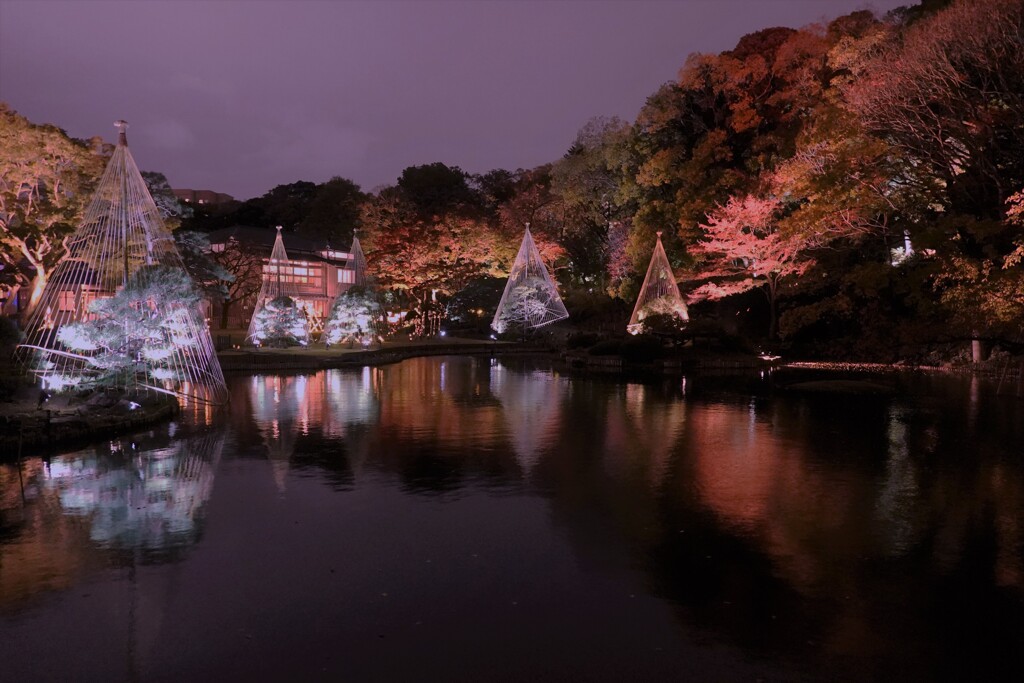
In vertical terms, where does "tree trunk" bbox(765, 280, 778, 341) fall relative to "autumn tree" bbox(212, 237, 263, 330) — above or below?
below

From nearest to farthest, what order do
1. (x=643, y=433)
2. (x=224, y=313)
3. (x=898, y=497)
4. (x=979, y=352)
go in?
(x=898, y=497) < (x=643, y=433) < (x=979, y=352) < (x=224, y=313)

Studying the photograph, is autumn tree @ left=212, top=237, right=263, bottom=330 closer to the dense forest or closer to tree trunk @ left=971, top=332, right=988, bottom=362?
the dense forest

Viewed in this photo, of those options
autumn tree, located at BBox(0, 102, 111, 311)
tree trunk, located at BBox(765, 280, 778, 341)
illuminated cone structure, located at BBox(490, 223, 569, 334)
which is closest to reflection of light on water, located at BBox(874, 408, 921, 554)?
tree trunk, located at BBox(765, 280, 778, 341)

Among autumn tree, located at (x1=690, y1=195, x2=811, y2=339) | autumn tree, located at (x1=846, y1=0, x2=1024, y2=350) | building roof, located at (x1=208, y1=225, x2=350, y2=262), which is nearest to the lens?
autumn tree, located at (x1=846, y1=0, x2=1024, y2=350)

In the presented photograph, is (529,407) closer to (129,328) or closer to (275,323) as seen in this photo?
(129,328)

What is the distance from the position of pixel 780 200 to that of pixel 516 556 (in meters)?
24.9

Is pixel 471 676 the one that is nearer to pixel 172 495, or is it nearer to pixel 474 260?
pixel 172 495

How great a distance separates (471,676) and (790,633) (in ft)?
6.60

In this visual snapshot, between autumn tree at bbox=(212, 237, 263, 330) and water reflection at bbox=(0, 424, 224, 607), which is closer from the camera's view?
water reflection at bbox=(0, 424, 224, 607)

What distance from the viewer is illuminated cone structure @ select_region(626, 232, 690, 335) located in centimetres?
2794

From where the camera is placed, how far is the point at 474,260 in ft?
132

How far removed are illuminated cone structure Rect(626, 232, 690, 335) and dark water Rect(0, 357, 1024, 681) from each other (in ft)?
54.7

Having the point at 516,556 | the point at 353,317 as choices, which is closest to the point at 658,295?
the point at 353,317

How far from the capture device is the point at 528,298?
3609 cm
